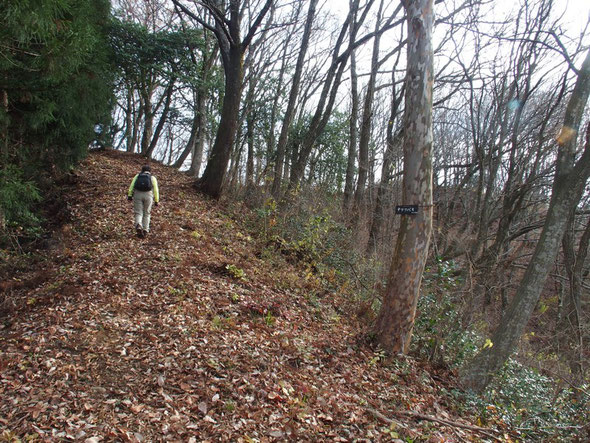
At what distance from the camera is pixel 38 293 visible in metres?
5.48

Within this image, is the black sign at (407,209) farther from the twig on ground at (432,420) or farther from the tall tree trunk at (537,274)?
the tall tree trunk at (537,274)

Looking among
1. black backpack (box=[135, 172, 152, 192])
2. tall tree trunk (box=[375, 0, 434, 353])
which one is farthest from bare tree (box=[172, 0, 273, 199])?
tall tree trunk (box=[375, 0, 434, 353])

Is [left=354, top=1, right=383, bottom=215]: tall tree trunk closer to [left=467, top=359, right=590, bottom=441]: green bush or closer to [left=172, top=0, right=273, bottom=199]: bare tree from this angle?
[left=172, top=0, right=273, bottom=199]: bare tree

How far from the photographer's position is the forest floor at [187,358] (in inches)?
133

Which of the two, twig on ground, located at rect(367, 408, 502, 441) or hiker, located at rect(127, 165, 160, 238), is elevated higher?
hiker, located at rect(127, 165, 160, 238)

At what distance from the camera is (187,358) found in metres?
4.27

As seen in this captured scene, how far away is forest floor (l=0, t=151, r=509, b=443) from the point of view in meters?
3.37

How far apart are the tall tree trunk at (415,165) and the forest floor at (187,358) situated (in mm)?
1149

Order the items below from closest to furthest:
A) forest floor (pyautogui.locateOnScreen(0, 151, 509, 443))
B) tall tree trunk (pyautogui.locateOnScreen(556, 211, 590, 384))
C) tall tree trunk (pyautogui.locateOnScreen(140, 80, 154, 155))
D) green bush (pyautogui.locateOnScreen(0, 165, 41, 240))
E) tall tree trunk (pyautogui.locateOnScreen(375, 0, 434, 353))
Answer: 1. forest floor (pyautogui.locateOnScreen(0, 151, 509, 443))
2. tall tree trunk (pyautogui.locateOnScreen(375, 0, 434, 353))
3. green bush (pyautogui.locateOnScreen(0, 165, 41, 240))
4. tall tree trunk (pyautogui.locateOnScreen(556, 211, 590, 384))
5. tall tree trunk (pyautogui.locateOnScreen(140, 80, 154, 155))

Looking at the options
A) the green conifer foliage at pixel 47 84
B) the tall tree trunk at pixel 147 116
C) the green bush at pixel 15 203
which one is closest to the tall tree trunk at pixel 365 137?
the green conifer foliage at pixel 47 84

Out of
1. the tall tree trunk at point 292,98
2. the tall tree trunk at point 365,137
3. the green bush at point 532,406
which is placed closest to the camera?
the green bush at point 532,406

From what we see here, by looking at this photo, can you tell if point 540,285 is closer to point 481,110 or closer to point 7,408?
point 7,408

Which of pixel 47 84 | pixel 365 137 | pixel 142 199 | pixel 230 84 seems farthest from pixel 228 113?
pixel 365 137

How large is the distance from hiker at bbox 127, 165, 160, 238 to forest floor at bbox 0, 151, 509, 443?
40 centimetres
